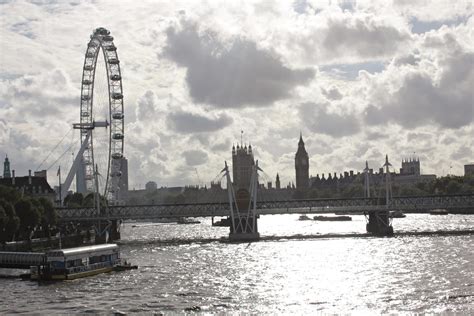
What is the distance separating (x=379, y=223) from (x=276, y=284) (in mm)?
72092

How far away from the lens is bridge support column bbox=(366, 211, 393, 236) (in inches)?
5310

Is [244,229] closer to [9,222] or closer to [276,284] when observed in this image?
[9,222]

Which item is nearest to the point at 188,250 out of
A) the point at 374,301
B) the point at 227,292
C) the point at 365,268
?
the point at 365,268

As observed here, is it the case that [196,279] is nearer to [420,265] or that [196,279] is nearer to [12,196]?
[420,265]

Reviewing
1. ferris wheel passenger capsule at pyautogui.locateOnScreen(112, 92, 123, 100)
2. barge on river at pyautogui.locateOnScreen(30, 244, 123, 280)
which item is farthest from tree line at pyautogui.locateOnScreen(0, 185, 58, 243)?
ferris wheel passenger capsule at pyautogui.locateOnScreen(112, 92, 123, 100)

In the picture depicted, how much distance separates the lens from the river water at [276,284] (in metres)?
56.8

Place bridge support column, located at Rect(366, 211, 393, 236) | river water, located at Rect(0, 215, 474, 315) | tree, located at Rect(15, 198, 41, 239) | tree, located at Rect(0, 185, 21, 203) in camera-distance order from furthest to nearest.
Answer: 1. bridge support column, located at Rect(366, 211, 393, 236)
2. tree, located at Rect(0, 185, 21, 203)
3. tree, located at Rect(15, 198, 41, 239)
4. river water, located at Rect(0, 215, 474, 315)

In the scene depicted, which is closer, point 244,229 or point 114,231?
point 244,229

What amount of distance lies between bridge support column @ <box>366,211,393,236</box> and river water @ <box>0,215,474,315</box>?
27264mm

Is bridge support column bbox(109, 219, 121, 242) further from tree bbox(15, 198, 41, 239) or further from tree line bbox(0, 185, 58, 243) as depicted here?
tree bbox(15, 198, 41, 239)

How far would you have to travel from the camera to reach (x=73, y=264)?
7981 centimetres

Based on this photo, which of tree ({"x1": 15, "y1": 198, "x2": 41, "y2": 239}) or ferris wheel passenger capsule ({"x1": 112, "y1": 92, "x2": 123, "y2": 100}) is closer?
tree ({"x1": 15, "y1": 198, "x2": 41, "y2": 239})

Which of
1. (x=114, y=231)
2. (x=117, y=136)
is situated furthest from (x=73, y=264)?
(x=114, y=231)

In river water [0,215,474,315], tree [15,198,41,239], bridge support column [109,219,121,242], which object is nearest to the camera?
river water [0,215,474,315]
